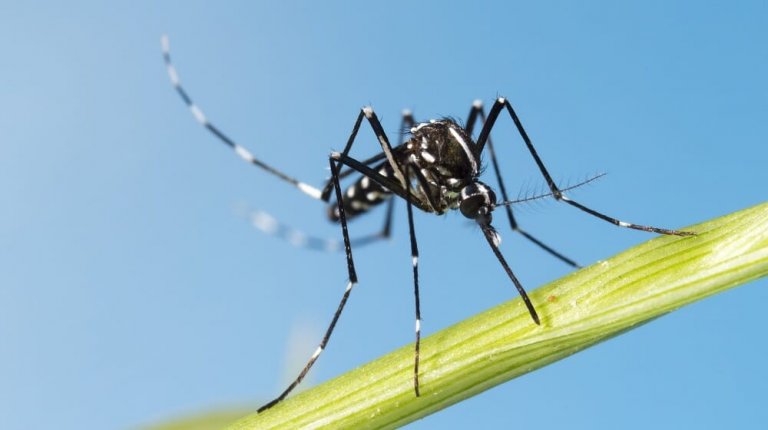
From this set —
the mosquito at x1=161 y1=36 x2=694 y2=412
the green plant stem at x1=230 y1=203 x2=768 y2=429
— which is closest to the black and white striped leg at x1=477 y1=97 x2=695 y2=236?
the mosquito at x1=161 y1=36 x2=694 y2=412

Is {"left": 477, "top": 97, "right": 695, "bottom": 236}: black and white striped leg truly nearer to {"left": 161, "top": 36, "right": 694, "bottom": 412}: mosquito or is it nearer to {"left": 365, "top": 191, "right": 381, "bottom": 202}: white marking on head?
{"left": 161, "top": 36, "right": 694, "bottom": 412}: mosquito

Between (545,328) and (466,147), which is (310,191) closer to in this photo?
(466,147)

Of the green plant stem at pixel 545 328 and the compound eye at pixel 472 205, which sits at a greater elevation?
the compound eye at pixel 472 205

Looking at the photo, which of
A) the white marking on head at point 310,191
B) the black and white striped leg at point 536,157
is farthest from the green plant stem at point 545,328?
the white marking on head at point 310,191

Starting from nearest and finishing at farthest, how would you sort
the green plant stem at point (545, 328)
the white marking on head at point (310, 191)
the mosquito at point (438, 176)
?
the green plant stem at point (545, 328), the mosquito at point (438, 176), the white marking on head at point (310, 191)

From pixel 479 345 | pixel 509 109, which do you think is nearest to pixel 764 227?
pixel 479 345

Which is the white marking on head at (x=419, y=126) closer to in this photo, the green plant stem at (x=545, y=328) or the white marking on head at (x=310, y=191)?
the white marking on head at (x=310, y=191)
